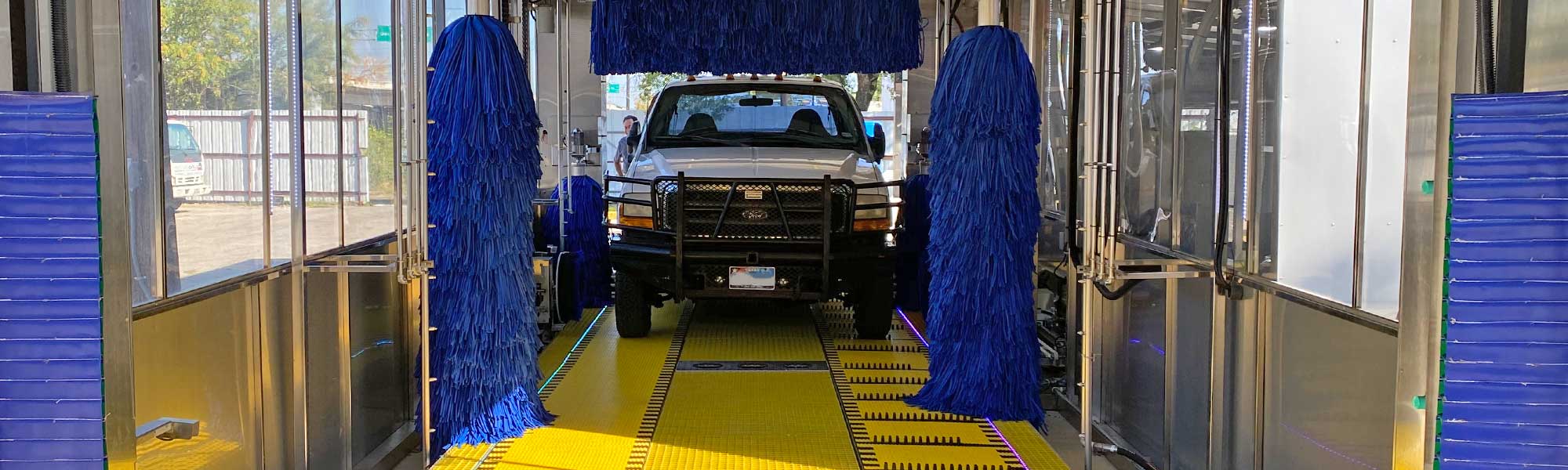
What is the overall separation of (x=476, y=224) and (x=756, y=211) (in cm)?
292

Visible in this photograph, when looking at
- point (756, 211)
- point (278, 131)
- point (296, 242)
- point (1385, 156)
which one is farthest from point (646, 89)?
point (1385, 156)

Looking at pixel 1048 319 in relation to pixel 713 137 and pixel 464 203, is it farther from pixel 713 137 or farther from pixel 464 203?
pixel 464 203

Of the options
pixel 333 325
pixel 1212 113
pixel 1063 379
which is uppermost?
pixel 1212 113

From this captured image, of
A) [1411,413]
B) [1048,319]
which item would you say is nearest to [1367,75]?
[1411,413]

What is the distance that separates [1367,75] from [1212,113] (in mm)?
1159

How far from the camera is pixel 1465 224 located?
2.50m

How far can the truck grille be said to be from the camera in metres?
8.16

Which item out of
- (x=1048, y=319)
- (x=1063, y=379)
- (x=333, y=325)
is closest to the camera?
(x=333, y=325)

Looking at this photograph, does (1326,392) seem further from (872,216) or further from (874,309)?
(874,309)

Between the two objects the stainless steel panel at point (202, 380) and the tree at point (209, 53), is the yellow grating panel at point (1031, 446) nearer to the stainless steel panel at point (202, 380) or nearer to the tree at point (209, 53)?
the stainless steel panel at point (202, 380)

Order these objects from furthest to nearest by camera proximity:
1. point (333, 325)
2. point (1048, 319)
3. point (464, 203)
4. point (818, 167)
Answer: point (818, 167) → point (1048, 319) → point (464, 203) → point (333, 325)

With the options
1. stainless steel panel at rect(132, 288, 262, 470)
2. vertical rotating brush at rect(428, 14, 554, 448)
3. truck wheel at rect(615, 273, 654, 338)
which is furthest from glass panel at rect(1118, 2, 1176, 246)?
truck wheel at rect(615, 273, 654, 338)

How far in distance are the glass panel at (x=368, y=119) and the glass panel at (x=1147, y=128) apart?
3179 mm

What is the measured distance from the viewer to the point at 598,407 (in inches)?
261
